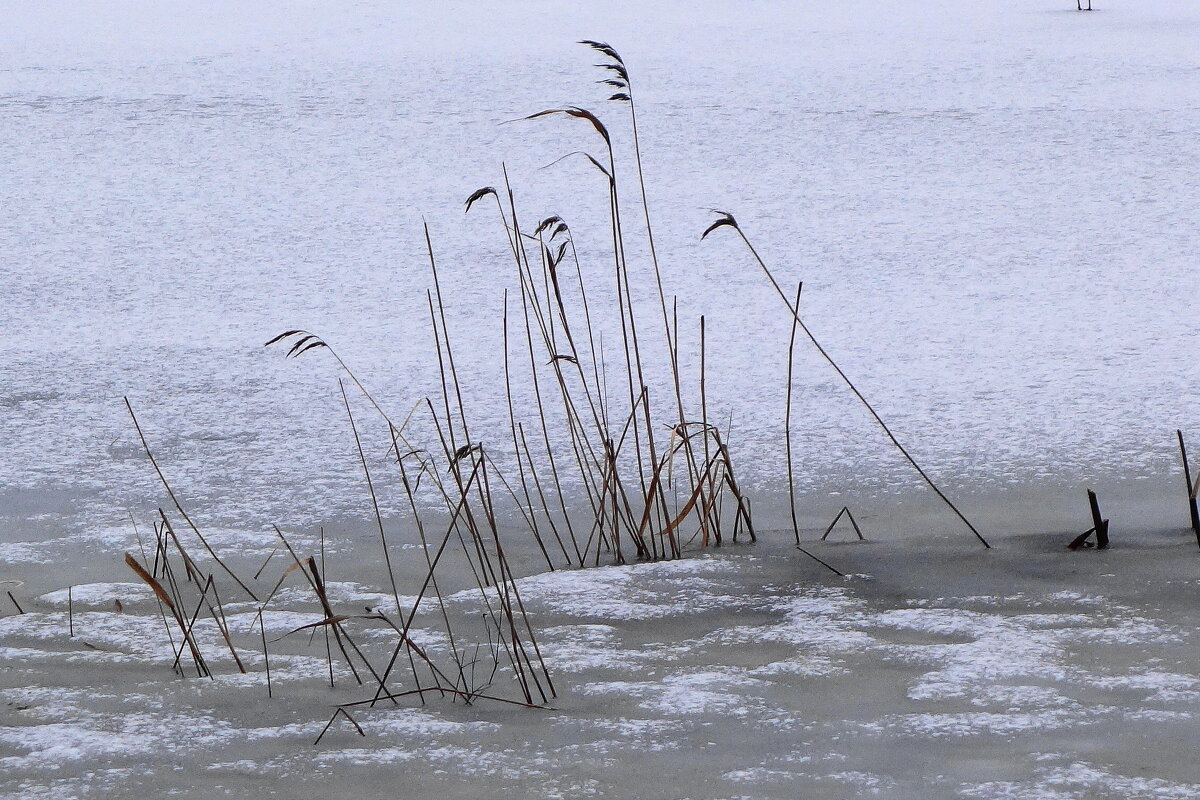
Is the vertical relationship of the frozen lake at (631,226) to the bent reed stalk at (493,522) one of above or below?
above

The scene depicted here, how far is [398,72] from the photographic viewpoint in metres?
4.95

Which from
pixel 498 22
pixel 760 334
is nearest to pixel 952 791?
pixel 760 334

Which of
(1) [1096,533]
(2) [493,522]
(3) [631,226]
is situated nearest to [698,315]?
(3) [631,226]

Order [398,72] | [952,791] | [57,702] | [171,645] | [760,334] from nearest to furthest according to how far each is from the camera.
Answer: [952,791] < [57,702] < [171,645] < [760,334] < [398,72]

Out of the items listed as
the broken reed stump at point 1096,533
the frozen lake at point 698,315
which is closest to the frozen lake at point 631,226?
the frozen lake at point 698,315

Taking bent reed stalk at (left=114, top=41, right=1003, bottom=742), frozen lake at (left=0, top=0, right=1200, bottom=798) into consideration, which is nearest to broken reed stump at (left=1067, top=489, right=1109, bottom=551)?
frozen lake at (left=0, top=0, right=1200, bottom=798)

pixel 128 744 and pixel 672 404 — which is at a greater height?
pixel 672 404

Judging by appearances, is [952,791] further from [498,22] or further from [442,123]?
[498,22]

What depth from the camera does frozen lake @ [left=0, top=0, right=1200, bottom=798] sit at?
4.07ft

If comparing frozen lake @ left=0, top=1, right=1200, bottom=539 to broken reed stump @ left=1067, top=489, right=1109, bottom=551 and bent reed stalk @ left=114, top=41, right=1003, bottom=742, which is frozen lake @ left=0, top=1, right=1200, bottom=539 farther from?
broken reed stump @ left=1067, top=489, right=1109, bottom=551

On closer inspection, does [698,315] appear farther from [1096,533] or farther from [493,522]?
[493,522]

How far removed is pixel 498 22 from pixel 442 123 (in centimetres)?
173

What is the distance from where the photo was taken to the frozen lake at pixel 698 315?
124 centimetres

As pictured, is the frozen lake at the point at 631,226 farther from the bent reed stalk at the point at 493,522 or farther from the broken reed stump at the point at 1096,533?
the broken reed stump at the point at 1096,533
